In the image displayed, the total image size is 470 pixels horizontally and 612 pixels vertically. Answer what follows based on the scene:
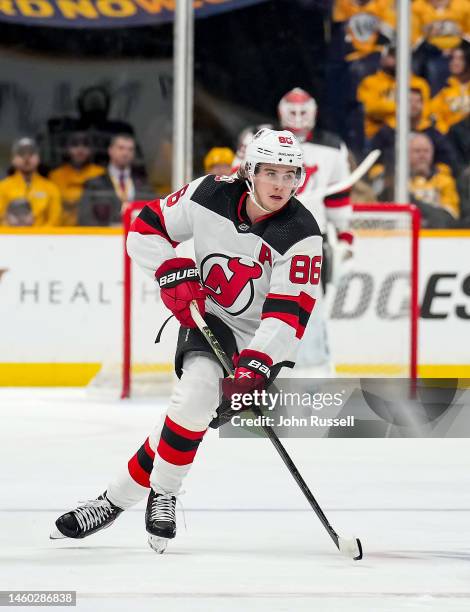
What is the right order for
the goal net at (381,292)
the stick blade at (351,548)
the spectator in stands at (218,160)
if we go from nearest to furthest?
the stick blade at (351,548)
the goal net at (381,292)
the spectator in stands at (218,160)

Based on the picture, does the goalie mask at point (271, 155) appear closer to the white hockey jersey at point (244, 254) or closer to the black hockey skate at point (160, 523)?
the white hockey jersey at point (244, 254)

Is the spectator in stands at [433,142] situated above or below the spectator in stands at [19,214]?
above

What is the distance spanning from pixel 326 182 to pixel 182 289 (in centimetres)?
316

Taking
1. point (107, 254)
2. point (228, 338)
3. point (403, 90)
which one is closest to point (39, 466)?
point (228, 338)

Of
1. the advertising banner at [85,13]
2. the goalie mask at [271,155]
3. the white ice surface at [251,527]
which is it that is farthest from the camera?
the advertising banner at [85,13]

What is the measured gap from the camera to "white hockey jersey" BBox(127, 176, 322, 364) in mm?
3439

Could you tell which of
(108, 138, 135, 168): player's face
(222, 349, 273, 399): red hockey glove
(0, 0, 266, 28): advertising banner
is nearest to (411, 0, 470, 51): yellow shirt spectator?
(0, 0, 266, 28): advertising banner

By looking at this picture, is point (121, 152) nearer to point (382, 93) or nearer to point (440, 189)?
point (382, 93)

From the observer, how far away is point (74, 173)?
708 cm

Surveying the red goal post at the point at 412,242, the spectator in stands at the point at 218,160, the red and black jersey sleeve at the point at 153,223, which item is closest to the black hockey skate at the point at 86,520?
the red and black jersey sleeve at the point at 153,223

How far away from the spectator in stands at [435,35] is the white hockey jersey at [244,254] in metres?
3.70

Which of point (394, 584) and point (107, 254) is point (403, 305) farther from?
point (394, 584)

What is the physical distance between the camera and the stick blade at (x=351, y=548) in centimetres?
336

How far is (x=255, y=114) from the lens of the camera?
7059 millimetres
